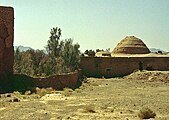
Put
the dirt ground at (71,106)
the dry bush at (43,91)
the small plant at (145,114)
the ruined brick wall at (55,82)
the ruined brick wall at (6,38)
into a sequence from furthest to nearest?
1. the ruined brick wall at (55,82)
2. the ruined brick wall at (6,38)
3. the dry bush at (43,91)
4. the dirt ground at (71,106)
5. the small plant at (145,114)

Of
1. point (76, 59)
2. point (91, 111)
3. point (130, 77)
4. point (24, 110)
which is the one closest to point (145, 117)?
point (91, 111)

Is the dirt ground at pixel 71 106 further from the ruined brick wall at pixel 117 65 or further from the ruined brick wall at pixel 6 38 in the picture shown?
the ruined brick wall at pixel 117 65

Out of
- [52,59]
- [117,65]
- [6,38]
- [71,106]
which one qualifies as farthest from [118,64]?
[71,106]

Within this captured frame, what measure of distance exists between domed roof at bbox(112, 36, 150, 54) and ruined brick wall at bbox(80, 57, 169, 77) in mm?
10128

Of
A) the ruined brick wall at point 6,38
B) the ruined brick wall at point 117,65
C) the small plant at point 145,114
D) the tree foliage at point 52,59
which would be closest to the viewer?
the small plant at point 145,114

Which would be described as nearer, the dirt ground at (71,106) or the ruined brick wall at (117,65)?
the dirt ground at (71,106)

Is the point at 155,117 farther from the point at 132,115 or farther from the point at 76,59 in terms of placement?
the point at 76,59

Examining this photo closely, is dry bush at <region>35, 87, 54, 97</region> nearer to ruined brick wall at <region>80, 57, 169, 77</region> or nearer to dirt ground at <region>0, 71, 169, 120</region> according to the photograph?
dirt ground at <region>0, 71, 169, 120</region>

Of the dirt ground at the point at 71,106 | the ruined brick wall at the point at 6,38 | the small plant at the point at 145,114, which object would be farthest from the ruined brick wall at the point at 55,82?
the small plant at the point at 145,114

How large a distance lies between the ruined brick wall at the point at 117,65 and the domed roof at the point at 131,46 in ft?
33.2

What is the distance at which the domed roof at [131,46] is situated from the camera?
50106 mm

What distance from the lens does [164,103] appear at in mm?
19094

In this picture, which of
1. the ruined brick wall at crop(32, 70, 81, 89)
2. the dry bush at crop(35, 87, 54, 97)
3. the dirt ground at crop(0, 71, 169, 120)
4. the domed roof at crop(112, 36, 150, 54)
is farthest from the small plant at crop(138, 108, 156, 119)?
the domed roof at crop(112, 36, 150, 54)

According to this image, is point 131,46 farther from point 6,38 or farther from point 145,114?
point 145,114
